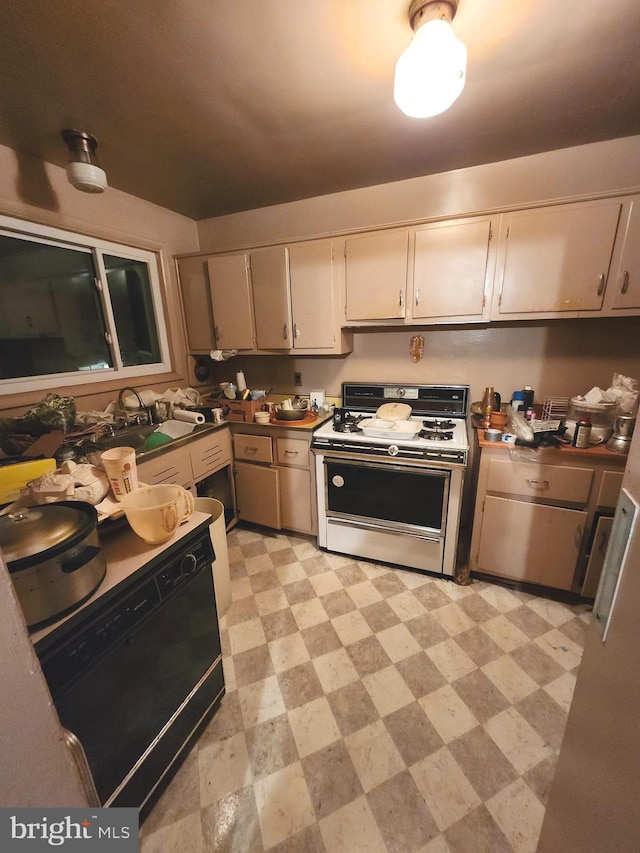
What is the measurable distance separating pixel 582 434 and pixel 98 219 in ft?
9.93

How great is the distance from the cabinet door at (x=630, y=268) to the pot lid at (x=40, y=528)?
7.88 feet

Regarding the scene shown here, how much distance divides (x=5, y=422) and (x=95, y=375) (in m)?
0.62

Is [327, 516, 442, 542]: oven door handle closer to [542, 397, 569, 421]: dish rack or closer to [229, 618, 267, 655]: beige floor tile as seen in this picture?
[229, 618, 267, 655]: beige floor tile

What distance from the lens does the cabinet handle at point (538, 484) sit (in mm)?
1657

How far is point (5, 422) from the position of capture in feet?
5.29

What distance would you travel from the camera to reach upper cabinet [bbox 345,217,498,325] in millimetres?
1803

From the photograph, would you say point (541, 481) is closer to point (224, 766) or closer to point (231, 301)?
point (224, 766)

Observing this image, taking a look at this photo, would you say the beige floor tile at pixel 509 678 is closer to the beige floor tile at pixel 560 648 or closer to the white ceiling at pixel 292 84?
the beige floor tile at pixel 560 648

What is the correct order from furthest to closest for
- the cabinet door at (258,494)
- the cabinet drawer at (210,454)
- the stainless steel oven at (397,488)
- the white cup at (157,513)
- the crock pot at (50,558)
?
the cabinet door at (258,494), the cabinet drawer at (210,454), the stainless steel oven at (397,488), the white cup at (157,513), the crock pot at (50,558)

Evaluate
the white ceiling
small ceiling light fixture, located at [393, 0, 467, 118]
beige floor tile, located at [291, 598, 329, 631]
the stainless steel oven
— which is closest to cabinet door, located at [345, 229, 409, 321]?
the white ceiling

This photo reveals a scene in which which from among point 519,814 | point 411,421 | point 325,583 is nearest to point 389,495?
point 411,421

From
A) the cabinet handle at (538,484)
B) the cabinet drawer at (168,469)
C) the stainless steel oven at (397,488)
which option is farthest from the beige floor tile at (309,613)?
the cabinet handle at (538,484)

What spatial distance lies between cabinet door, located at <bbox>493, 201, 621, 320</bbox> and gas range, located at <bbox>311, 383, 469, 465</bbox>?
653mm

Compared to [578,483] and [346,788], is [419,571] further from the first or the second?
[346,788]
